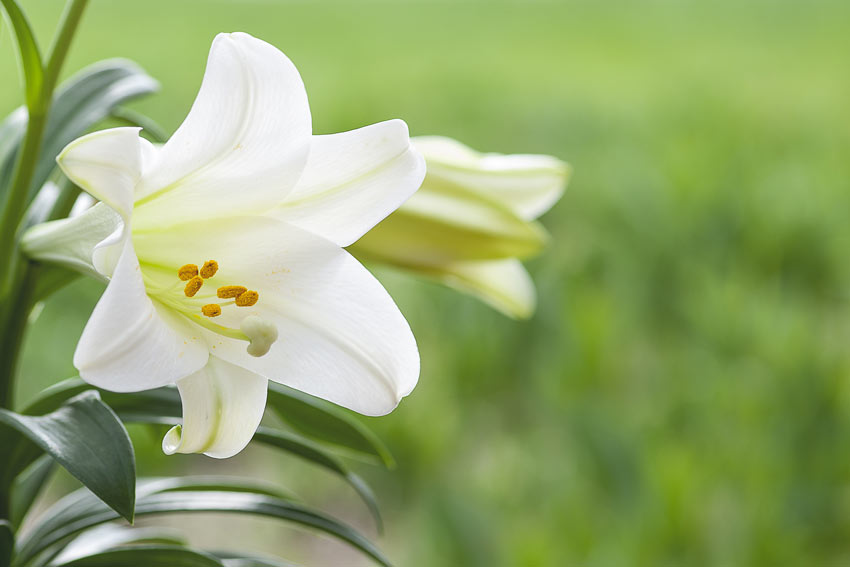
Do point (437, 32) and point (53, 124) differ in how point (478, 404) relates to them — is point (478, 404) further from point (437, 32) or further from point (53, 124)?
point (437, 32)

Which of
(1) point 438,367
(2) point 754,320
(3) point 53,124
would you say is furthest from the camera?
(1) point 438,367

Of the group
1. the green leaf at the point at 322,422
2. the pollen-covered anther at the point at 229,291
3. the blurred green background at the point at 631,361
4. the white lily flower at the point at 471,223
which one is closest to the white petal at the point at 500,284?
the white lily flower at the point at 471,223

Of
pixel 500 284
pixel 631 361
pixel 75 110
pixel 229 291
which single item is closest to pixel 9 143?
pixel 75 110

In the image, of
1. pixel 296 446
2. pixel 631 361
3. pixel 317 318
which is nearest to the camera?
pixel 317 318

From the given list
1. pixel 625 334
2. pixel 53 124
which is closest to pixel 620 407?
pixel 625 334

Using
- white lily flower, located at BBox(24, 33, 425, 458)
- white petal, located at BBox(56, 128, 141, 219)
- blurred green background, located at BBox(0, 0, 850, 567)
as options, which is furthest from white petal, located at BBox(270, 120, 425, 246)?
blurred green background, located at BBox(0, 0, 850, 567)

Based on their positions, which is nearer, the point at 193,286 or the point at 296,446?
the point at 193,286

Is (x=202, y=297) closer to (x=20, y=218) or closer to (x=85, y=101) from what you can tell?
(x=20, y=218)
